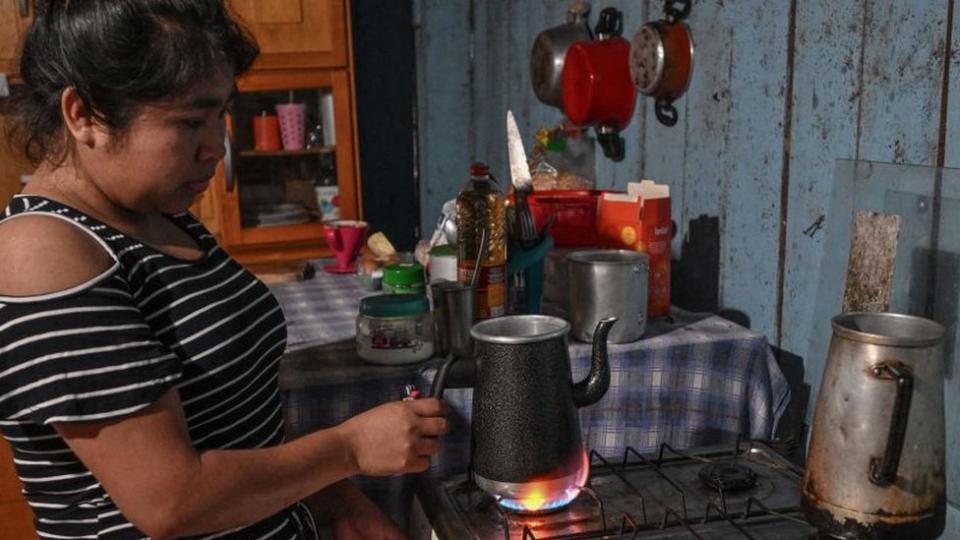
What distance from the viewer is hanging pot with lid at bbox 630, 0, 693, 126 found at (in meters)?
1.85

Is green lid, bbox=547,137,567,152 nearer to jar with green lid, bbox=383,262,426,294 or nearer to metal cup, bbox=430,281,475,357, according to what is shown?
jar with green lid, bbox=383,262,426,294

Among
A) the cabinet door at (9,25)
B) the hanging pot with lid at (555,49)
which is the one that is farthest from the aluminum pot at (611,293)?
the cabinet door at (9,25)

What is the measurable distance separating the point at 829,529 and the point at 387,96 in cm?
294

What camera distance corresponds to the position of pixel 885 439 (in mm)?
898

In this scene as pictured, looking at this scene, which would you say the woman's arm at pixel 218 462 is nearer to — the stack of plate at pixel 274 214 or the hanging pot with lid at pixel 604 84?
the hanging pot with lid at pixel 604 84

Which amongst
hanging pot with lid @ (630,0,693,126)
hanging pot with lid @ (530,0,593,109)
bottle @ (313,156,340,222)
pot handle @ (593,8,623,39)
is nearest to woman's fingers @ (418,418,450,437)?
hanging pot with lid @ (630,0,693,126)

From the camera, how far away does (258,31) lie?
2.93 m

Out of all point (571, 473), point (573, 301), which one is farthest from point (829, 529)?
point (573, 301)

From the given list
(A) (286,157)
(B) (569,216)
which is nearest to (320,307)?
(B) (569,216)

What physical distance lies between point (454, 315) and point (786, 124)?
2.20 feet

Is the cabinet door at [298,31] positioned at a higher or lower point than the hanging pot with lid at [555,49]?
higher

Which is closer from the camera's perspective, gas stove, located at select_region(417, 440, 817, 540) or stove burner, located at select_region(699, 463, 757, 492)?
gas stove, located at select_region(417, 440, 817, 540)

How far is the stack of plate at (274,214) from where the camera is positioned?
3139 mm

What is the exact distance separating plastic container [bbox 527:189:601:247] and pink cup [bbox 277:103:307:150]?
1602mm
